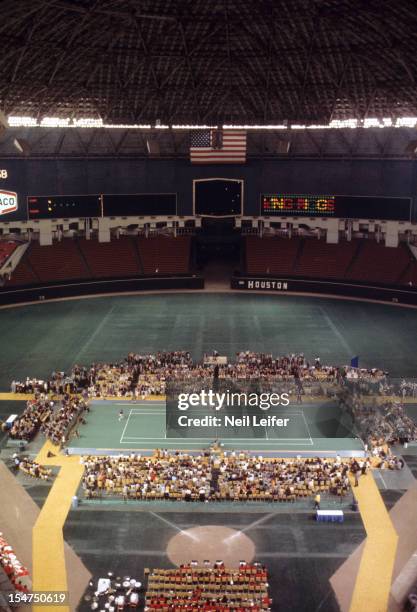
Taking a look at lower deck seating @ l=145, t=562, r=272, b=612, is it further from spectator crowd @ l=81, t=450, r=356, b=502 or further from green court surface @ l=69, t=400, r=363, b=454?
green court surface @ l=69, t=400, r=363, b=454

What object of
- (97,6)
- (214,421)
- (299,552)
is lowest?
(299,552)

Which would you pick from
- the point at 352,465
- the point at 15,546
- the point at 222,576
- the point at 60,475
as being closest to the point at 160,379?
the point at 60,475

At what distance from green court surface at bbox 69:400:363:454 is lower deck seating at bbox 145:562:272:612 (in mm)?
11999

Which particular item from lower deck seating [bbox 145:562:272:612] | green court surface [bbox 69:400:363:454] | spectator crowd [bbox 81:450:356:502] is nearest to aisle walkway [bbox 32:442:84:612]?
spectator crowd [bbox 81:450:356:502]

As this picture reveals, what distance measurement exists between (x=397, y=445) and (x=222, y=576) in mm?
16958

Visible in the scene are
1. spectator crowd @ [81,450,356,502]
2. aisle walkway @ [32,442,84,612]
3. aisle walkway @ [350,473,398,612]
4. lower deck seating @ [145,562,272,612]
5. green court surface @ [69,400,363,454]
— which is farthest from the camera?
green court surface @ [69,400,363,454]

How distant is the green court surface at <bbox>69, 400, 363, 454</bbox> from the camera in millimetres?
39281

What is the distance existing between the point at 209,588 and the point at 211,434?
15.0 meters

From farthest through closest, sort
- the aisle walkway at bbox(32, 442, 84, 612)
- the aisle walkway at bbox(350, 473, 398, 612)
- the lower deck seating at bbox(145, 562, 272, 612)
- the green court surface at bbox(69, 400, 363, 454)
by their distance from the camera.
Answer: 1. the green court surface at bbox(69, 400, 363, 454)
2. the aisle walkway at bbox(32, 442, 84, 612)
3. the aisle walkway at bbox(350, 473, 398, 612)
4. the lower deck seating at bbox(145, 562, 272, 612)

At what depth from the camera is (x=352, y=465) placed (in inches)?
1411

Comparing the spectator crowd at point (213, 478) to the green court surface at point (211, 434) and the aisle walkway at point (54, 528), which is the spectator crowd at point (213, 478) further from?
the green court surface at point (211, 434)

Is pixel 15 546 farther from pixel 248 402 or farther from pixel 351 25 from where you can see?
pixel 351 25

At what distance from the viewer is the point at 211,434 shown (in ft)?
132

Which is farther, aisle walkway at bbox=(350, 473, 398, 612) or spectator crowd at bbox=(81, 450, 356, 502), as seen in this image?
spectator crowd at bbox=(81, 450, 356, 502)
